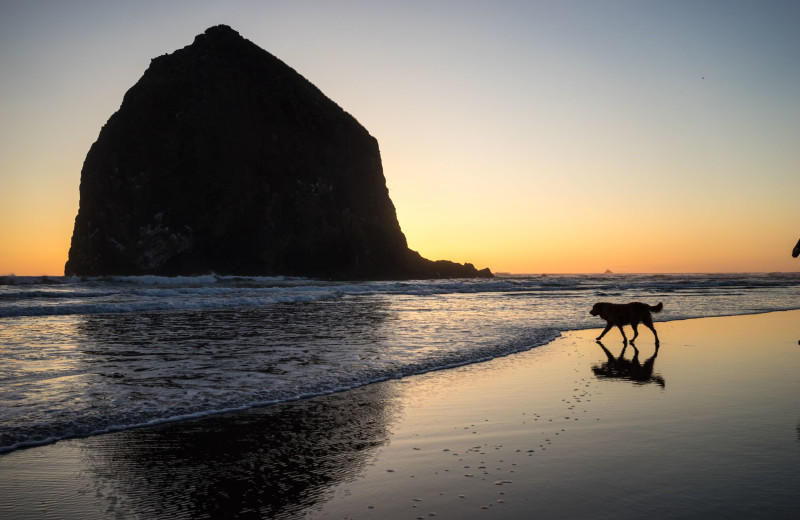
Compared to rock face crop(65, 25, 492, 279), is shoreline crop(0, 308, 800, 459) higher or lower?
lower

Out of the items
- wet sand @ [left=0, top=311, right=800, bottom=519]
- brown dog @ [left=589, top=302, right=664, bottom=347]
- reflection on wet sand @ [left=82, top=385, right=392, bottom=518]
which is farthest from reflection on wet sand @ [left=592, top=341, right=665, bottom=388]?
reflection on wet sand @ [left=82, top=385, right=392, bottom=518]

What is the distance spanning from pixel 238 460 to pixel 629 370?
6.85 meters

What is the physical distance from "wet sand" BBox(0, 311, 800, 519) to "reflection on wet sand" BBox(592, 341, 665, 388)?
36 cm

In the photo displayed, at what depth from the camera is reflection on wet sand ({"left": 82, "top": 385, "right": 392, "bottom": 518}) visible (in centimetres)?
372

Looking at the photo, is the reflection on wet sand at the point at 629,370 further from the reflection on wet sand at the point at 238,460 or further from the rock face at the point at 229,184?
the rock face at the point at 229,184

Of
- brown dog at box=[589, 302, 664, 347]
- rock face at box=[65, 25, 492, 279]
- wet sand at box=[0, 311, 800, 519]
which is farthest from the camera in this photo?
rock face at box=[65, 25, 492, 279]

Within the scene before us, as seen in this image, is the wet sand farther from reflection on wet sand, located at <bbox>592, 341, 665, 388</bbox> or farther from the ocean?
the ocean

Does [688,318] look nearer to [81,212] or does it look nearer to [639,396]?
[639,396]

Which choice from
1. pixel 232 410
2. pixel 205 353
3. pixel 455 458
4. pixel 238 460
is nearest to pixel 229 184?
pixel 205 353

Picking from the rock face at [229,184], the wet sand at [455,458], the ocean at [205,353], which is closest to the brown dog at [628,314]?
the ocean at [205,353]

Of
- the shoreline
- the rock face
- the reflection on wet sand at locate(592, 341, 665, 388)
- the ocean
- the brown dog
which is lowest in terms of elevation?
the reflection on wet sand at locate(592, 341, 665, 388)

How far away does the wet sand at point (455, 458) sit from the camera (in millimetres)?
3648

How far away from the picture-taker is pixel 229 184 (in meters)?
70.8

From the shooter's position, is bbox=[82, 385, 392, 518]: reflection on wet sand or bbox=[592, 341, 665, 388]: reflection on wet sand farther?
bbox=[592, 341, 665, 388]: reflection on wet sand
